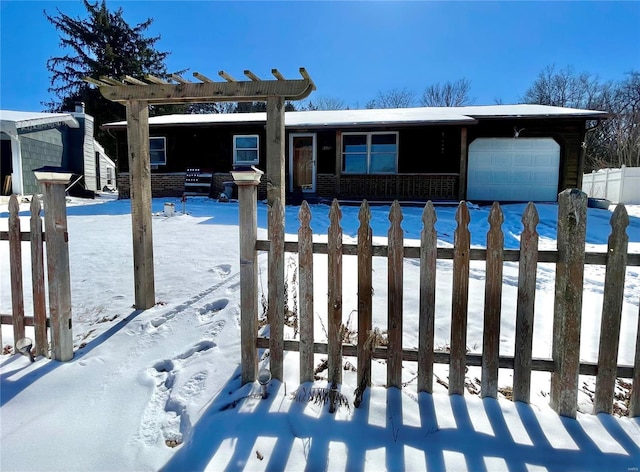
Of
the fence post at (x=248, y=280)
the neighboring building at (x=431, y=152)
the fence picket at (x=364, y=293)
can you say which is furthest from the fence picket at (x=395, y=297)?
the neighboring building at (x=431, y=152)

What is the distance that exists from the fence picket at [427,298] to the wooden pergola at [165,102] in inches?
50.4

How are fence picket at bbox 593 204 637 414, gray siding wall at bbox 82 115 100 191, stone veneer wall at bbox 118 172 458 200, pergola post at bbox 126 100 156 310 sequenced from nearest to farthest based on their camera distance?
1. fence picket at bbox 593 204 637 414
2. pergola post at bbox 126 100 156 310
3. stone veneer wall at bbox 118 172 458 200
4. gray siding wall at bbox 82 115 100 191

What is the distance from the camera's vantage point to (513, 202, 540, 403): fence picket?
2.04 m

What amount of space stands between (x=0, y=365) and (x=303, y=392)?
2135mm

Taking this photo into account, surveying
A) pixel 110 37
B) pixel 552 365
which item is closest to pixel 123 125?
pixel 552 365

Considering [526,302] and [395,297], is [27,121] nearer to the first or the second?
[395,297]

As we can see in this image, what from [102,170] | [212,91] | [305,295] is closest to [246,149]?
[212,91]

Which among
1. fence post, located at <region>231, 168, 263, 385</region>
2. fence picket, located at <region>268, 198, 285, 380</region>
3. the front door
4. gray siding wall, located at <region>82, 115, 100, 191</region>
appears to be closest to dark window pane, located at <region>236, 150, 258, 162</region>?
the front door

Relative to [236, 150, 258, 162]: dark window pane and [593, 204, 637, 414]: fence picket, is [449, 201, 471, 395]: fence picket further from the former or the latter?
[236, 150, 258, 162]: dark window pane

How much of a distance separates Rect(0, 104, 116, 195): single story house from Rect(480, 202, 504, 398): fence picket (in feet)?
45.2

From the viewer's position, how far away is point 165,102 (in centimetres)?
344

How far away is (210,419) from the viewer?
205cm

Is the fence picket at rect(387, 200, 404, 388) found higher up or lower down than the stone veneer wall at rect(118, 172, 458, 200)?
lower down

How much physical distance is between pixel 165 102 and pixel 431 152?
11532 millimetres
